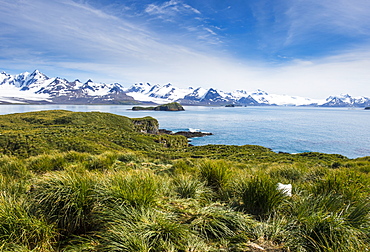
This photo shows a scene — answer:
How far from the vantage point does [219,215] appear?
4.26 m

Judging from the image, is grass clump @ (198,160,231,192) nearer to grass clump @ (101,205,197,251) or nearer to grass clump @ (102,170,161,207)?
grass clump @ (102,170,161,207)

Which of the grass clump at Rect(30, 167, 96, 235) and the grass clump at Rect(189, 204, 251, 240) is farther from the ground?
the grass clump at Rect(30, 167, 96, 235)

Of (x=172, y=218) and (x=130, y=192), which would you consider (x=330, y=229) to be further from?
(x=130, y=192)

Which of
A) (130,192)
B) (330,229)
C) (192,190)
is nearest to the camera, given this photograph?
(330,229)

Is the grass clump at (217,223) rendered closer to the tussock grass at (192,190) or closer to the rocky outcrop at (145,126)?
the tussock grass at (192,190)

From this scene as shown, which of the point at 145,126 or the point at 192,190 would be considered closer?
the point at 192,190

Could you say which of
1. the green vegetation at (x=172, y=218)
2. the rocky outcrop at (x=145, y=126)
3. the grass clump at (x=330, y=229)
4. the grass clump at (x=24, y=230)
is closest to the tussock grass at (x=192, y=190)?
the green vegetation at (x=172, y=218)

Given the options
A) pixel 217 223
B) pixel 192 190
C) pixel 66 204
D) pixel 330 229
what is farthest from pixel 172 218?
pixel 330 229

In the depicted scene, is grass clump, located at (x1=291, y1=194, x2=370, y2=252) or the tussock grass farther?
the tussock grass

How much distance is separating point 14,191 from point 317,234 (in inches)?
270

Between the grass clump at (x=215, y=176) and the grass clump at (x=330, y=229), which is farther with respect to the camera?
the grass clump at (x=215, y=176)

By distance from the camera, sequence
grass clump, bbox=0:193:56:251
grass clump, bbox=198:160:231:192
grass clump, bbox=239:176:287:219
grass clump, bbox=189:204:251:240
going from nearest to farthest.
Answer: grass clump, bbox=0:193:56:251
grass clump, bbox=189:204:251:240
grass clump, bbox=239:176:287:219
grass clump, bbox=198:160:231:192

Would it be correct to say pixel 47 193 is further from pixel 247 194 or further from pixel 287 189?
pixel 287 189

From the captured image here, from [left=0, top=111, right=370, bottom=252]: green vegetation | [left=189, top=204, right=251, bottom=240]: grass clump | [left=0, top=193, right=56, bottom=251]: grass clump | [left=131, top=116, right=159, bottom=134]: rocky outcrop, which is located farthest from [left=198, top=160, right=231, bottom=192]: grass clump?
[left=131, top=116, right=159, bottom=134]: rocky outcrop
